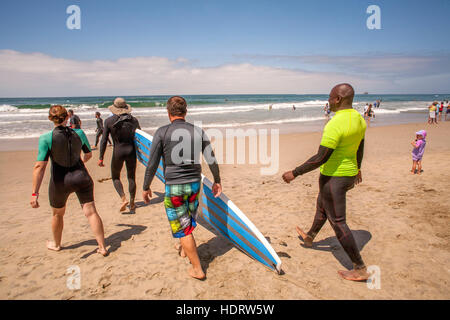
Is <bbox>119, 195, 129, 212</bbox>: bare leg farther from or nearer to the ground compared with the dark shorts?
nearer to the ground

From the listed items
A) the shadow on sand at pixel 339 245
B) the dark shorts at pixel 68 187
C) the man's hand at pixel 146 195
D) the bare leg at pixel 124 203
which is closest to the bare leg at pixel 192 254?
the man's hand at pixel 146 195

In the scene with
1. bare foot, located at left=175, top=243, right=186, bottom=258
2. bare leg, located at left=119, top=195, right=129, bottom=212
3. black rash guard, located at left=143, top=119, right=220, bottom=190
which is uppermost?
black rash guard, located at left=143, top=119, right=220, bottom=190

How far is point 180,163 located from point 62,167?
1.43 metres

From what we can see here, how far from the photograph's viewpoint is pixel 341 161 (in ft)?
8.32

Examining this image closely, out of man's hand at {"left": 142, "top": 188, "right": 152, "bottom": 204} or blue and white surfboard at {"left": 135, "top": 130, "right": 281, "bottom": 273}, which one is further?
blue and white surfboard at {"left": 135, "top": 130, "right": 281, "bottom": 273}

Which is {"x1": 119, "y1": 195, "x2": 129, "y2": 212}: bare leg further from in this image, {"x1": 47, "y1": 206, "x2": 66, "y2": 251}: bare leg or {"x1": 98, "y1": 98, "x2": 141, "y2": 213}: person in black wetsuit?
{"x1": 47, "y1": 206, "x2": 66, "y2": 251}: bare leg

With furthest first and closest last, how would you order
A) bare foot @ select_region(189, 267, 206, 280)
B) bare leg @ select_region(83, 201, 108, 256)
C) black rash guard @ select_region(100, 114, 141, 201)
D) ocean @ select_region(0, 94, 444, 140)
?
ocean @ select_region(0, 94, 444, 140), black rash guard @ select_region(100, 114, 141, 201), bare leg @ select_region(83, 201, 108, 256), bare foot @ select_region(189, 267, 206, 280)

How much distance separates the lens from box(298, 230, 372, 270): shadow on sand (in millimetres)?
3081

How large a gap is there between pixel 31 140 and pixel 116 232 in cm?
1208

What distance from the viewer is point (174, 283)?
2.68m

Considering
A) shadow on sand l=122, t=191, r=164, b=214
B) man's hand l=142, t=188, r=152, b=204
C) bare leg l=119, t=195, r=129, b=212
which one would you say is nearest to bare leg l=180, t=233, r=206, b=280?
man's hand l=142, t=188, r=152, b=204
